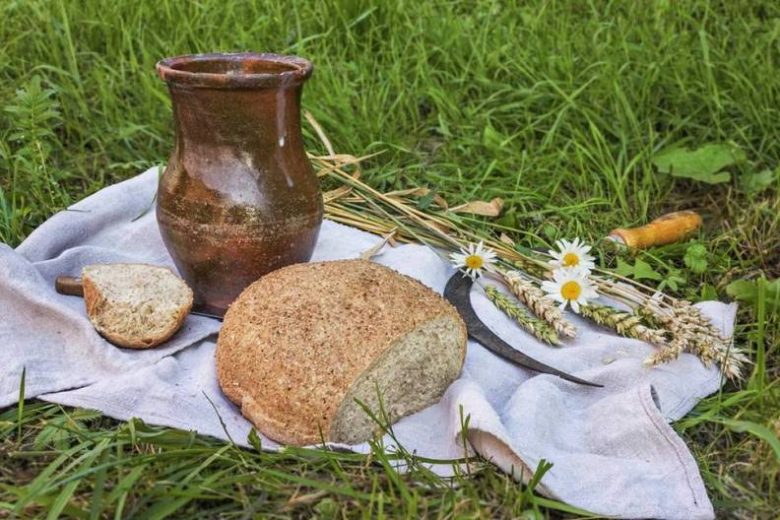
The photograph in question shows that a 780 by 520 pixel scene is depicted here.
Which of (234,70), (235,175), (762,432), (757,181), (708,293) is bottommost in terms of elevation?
(708,293)

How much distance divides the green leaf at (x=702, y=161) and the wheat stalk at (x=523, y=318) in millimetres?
1090

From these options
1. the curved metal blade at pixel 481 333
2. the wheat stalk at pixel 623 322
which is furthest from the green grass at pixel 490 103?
the curved metal blade at pixel 481 333

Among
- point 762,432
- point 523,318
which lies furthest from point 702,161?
point 762,432

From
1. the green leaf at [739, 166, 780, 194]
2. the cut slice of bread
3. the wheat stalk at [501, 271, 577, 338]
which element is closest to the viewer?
the cut slice of bread

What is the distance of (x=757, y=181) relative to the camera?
145 inches

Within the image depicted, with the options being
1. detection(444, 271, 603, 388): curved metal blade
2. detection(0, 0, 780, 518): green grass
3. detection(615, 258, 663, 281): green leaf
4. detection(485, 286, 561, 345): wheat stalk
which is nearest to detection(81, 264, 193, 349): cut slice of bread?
detection(0, 0, 780, 518): green grass

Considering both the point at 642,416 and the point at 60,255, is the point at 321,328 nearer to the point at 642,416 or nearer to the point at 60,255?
the point at 642,416

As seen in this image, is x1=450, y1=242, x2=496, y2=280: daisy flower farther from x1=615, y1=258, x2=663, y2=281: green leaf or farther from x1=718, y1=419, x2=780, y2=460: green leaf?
x1=718, y1=419, x2=780, y2=460: green leaf

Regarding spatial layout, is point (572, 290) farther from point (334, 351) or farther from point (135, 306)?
point (135, 306)

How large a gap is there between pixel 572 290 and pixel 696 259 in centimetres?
63

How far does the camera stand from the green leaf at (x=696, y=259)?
329 cm

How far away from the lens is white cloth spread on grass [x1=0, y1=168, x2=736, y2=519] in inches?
87.5

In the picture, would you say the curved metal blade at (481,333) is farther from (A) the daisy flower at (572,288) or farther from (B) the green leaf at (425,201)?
(B) the green leaf at (425,201)

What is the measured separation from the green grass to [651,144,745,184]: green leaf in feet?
0.22
